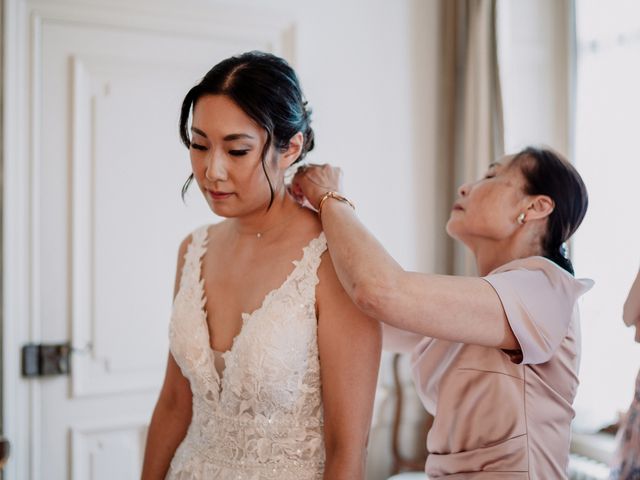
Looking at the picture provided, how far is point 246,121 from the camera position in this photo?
4.67ft

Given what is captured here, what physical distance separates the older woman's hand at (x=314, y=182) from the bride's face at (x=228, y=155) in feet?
0.44

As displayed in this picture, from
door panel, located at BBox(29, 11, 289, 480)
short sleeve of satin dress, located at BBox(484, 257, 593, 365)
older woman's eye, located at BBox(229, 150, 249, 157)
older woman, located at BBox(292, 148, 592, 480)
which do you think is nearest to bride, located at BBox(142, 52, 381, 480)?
older woman's eye, located at BBox(229, 150, 249, 157)

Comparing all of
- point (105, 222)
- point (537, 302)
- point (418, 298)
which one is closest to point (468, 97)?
point (105, 222)

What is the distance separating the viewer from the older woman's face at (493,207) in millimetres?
1569

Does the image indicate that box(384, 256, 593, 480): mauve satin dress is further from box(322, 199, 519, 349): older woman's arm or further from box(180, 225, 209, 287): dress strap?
box(180, 225, 209, 287): dress strap

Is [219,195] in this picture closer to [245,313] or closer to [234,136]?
[234,136]

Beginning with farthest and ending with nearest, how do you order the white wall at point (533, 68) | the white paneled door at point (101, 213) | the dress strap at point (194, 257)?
1. the white wall at point (533, 68)
2. the white paneled door at point (101, 213)
3. the dress strap at point (194, 257)

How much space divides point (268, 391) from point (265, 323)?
0.48 feet

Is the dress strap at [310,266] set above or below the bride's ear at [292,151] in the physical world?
below

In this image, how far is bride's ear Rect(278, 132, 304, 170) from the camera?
1.52 meters

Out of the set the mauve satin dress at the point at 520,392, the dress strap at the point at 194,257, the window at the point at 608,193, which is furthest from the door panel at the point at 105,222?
the mauve satin dress at the point at 520,392

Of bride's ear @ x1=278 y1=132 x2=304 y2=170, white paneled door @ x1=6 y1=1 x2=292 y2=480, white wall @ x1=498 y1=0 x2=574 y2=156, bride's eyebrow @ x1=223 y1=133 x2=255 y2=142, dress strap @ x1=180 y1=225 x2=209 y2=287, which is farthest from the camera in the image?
white wall @ x1=498 y1=0 x2=574 y2=156

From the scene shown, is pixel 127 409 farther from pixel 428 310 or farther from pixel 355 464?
pixel 428 310

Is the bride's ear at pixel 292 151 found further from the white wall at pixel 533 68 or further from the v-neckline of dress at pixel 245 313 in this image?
the white wall at pixel 533 68
